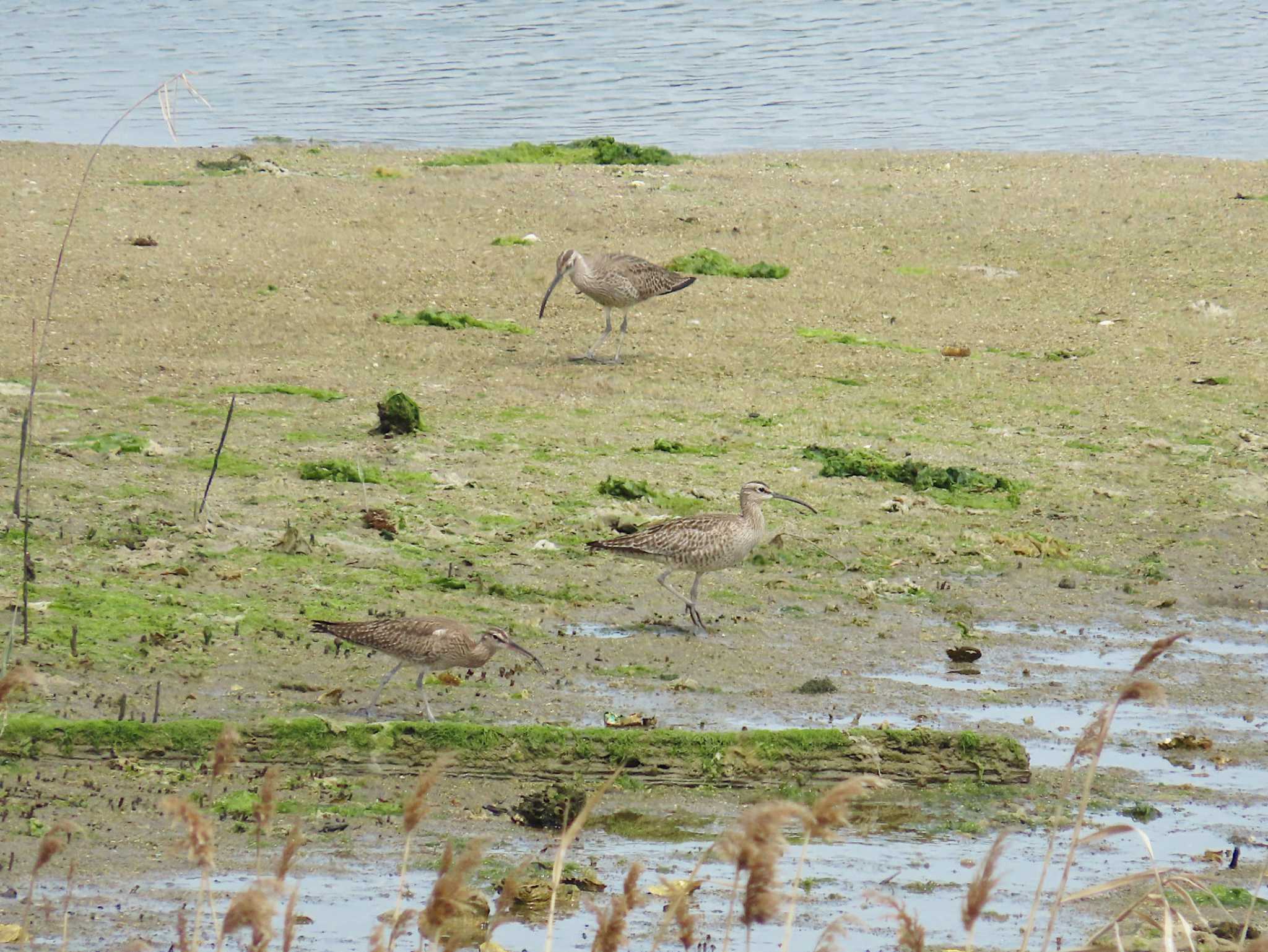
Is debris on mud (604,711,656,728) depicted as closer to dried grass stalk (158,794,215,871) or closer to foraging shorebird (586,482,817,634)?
foraging shorebird (586,482,817,634)

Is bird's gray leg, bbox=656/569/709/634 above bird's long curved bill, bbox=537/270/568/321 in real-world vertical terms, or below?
below

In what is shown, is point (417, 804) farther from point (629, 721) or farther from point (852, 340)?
point (852, 340)

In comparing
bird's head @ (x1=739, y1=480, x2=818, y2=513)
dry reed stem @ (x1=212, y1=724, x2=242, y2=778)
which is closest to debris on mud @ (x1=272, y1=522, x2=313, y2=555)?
bird's head @ (x1=739, y1=480, x2=818, y2=513)

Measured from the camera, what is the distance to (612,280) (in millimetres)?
16203

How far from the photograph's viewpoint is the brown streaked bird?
848cm

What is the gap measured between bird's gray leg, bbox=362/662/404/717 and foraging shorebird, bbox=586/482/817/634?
75.6 inches

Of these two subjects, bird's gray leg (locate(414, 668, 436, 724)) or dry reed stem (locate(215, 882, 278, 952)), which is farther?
bird's gray leg (locate(414, 668, 436, 724))

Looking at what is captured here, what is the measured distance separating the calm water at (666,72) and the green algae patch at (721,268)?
1018 centimetres

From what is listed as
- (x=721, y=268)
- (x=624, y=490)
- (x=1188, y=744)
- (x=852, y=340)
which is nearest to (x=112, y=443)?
(x=624, y=490)

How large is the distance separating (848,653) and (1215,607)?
102 inches

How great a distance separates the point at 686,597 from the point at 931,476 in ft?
9.72

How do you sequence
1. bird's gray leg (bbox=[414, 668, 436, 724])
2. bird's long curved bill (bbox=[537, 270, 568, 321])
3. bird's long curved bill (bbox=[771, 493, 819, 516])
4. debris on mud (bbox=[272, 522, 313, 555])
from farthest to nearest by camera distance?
bird's long curved bill (bbox=[537, 270, 568, 321]) → bird's long curved bill (bbox=[771, 493, 819, 516]) → debris on mud (bbox=[272, 522, 313, 555]) → bird's gray leg (bbox=[414, 668, 436, 724])

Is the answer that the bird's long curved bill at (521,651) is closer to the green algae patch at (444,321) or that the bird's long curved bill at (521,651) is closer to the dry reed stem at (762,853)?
the dry reed stem at (762,853)

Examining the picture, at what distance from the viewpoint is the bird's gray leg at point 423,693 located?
8.24 metres
